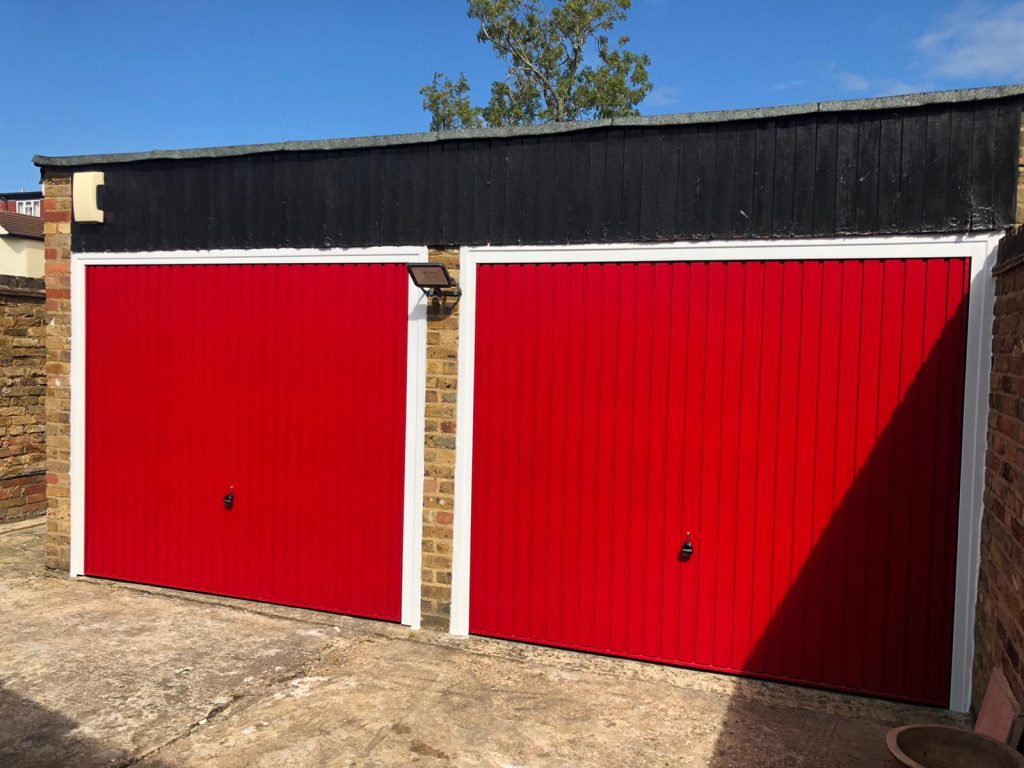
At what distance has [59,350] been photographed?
732cm

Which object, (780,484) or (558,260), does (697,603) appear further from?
(558,260)

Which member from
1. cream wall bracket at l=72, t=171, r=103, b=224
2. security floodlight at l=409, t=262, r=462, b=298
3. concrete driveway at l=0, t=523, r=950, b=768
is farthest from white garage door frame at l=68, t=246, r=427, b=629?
concrete driveway at l=0, t=523, r=950, b=768

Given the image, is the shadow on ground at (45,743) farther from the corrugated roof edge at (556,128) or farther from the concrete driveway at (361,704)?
the corrugated roof edge at (556,128)

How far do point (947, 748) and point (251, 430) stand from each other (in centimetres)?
536

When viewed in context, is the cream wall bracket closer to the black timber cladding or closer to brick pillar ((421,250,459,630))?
the black timber cladding

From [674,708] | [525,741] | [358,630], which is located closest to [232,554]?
[358,630]

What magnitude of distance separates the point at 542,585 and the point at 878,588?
2256 millimetres

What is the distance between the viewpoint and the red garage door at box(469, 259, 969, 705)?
5.01 metres

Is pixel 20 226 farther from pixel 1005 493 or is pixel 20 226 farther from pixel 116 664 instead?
pixel 1005 493

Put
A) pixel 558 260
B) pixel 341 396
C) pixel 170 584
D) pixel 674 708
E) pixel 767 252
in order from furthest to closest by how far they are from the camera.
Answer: pixel 170 584, pixel 341 396, pixel 558 260, pixel 767 252, pixel 674 708

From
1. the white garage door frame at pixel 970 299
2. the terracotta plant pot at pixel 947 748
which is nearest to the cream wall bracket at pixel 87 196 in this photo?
the white garage door frame at pixel 970 299

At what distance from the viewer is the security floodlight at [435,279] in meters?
5.79

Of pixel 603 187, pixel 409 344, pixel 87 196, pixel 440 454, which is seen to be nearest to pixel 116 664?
pixel 440 454

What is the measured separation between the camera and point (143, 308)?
23.2ft
